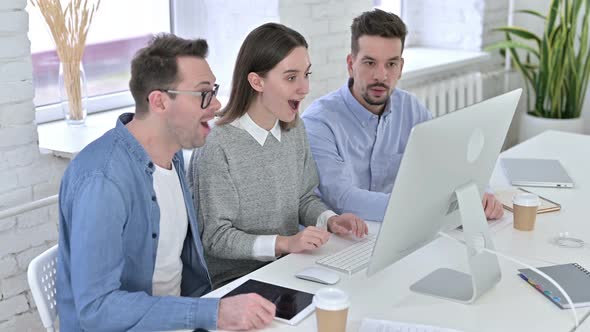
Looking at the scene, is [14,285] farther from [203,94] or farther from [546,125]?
[546,125]

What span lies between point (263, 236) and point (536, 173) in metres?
1.11

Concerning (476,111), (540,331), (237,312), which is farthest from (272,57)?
(540,331)

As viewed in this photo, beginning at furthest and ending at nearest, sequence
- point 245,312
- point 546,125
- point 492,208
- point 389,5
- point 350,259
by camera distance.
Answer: point 389,5
point 546,125
point 492,208
point 350,259
point 245,312

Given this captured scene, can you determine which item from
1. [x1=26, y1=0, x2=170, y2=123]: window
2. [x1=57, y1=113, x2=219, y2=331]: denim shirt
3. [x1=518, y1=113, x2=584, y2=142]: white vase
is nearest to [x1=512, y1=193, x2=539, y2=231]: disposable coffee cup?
[x1=57, y1=113, x2=219, y2=331]: denim shirt

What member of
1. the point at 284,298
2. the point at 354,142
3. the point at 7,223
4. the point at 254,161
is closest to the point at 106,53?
the point at 7,223

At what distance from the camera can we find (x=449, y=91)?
454 cm

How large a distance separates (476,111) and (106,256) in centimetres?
84

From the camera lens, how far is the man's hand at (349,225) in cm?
220

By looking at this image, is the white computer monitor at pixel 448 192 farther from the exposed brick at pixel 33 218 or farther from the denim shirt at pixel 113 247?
the exposed brick at pixel 33 218

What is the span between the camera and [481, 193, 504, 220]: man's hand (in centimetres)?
Answer: 236

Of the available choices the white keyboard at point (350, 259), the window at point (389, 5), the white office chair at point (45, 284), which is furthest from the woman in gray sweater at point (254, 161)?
the window at point (389, 5)

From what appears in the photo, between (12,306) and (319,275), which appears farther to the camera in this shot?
(12,306)

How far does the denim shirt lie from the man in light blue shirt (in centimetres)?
83

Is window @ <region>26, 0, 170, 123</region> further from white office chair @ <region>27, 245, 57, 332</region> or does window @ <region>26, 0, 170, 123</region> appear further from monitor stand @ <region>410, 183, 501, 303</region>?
monitor stand @ <region>410, 183, 501, 303</region>
